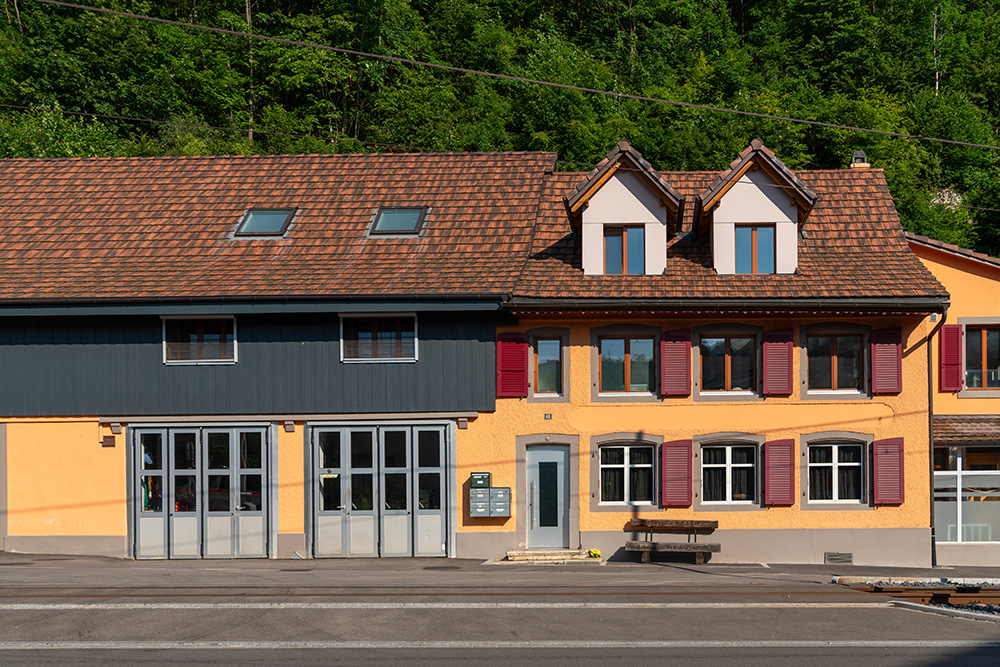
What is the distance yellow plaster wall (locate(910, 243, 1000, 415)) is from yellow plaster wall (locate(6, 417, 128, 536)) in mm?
17193

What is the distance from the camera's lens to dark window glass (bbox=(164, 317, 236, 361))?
69.7 ft

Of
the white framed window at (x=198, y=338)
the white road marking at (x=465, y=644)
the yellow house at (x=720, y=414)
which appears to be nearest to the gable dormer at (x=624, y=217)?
the yellow house at (x=720, y=414)

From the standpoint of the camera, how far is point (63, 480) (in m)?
21.2

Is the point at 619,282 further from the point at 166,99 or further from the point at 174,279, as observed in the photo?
the point at 166,99

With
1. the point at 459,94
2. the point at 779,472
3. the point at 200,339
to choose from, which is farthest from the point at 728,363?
the point at 459,94

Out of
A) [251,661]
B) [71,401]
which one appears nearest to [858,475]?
[251,661]

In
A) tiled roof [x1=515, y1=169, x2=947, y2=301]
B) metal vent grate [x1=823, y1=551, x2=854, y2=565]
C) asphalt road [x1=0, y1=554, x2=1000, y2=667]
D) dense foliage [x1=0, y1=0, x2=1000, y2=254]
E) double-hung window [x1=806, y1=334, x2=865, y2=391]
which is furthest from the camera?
dense foliage [x1=0, y1=0, x2=1000, y2=254]

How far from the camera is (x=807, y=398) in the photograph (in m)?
21.3

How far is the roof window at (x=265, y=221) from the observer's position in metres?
23.2

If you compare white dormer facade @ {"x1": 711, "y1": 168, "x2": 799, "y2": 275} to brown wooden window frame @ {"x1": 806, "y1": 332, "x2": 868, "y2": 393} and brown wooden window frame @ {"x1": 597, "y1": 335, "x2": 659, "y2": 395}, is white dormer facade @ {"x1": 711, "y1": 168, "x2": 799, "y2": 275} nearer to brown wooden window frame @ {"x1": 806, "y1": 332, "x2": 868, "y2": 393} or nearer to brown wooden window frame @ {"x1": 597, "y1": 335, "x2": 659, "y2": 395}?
brown wooden window frame @ {"x1": 806, "y1": 332, "x2": 868, "y2": 393}

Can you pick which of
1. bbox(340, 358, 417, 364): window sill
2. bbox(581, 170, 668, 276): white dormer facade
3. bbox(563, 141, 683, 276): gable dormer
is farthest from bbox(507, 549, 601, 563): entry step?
bbox(581, 170, 668, 276): white dormer facade

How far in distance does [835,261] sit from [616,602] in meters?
10.7

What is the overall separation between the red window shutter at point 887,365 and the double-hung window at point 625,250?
5.12m

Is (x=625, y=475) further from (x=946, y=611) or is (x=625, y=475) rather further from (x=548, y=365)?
(x=946, y=611)
